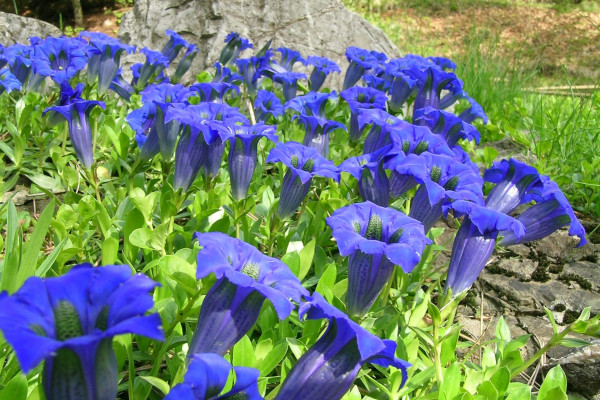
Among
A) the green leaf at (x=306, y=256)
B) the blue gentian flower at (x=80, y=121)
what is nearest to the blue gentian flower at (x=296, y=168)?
the green leaf at (x=306, y=256)

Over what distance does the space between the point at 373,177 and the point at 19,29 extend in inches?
168

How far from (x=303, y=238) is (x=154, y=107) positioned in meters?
0.93

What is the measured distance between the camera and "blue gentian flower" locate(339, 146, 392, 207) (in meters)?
2.08

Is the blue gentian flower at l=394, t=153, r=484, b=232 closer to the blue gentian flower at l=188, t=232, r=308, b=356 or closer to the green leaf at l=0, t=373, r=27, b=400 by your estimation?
the blue gentian flower at l=188, t=232, r=308, b=356

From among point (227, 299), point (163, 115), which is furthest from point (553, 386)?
point (163, 115)

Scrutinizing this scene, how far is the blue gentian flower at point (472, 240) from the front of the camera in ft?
5.61

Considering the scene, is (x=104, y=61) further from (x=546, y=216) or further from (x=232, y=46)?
(x=546, y=216)

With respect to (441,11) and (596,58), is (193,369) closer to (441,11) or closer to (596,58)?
(596,58)

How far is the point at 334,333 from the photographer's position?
1186mm

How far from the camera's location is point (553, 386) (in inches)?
67.9

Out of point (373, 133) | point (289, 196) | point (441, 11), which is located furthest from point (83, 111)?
point (441, 11)

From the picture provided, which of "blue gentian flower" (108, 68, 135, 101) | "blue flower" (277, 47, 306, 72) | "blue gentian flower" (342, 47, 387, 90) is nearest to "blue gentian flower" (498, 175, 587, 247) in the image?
"blue gentian flower" (342, 47, 387, 90)

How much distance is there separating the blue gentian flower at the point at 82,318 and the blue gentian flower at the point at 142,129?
1694mm

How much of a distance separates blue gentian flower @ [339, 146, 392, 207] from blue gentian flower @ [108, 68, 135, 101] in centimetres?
206
